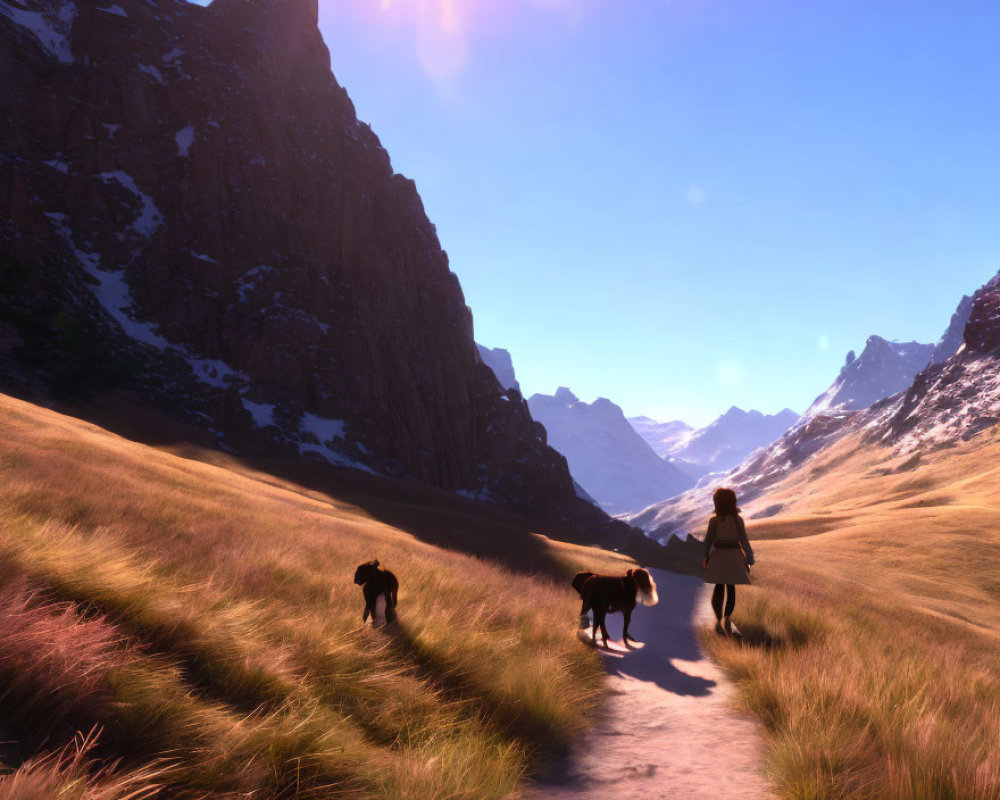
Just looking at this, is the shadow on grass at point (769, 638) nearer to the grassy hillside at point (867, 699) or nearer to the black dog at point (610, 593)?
the grassy hillside at point (867, 699)

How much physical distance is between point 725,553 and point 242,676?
7.90 m

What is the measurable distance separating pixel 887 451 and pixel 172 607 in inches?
8001

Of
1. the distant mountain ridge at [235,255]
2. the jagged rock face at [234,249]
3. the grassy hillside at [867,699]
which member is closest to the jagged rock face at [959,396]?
the distant mountain ridge at [235,255]

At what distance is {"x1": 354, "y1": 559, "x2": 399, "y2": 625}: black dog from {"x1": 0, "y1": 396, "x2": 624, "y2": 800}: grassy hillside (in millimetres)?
208

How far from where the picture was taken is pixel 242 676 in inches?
161

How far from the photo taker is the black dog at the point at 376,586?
6734mm

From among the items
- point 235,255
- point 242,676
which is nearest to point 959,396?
point 235,255

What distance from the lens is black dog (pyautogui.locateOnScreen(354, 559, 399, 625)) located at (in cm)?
673

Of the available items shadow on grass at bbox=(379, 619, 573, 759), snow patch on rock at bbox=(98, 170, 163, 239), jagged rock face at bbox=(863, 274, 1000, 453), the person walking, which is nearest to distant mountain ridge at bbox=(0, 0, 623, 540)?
snow patch on rock at bbox=(98, 170, 163, 239)

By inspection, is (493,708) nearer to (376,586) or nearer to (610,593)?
(376,586)

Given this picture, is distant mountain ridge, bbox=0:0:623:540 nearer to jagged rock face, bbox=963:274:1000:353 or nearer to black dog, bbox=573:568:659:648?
black dog, bbox=573:568:659:648

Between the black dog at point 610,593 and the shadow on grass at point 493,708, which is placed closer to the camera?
the shadow on grass at point 493,708

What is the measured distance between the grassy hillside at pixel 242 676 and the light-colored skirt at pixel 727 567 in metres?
2.92

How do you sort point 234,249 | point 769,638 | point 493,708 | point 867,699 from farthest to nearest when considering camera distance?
1. point 234,249
2. point 769,638
3. point 493,708
4. point 867,699
